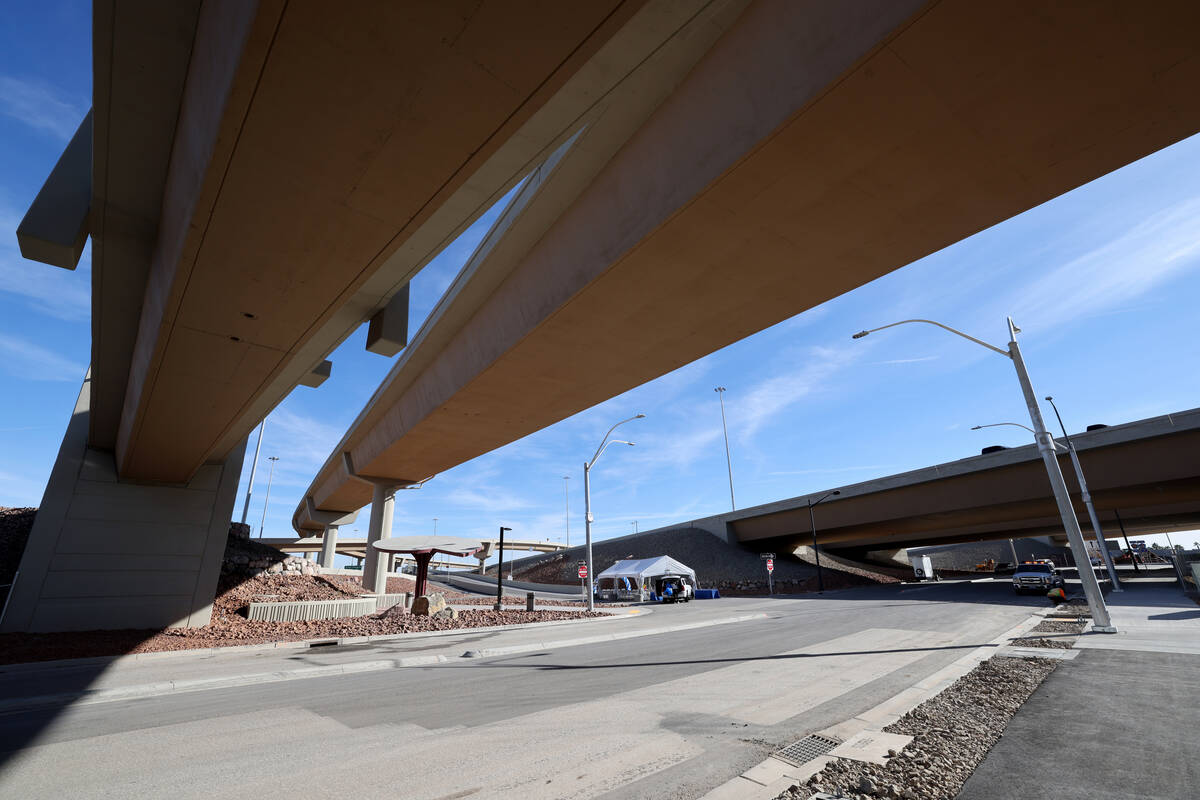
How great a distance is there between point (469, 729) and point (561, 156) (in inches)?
319

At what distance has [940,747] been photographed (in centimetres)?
479

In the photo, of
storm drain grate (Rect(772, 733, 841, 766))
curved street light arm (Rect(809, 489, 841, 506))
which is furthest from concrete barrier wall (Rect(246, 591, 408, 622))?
curved street light arm (Rect(809, 489, 841, 506))

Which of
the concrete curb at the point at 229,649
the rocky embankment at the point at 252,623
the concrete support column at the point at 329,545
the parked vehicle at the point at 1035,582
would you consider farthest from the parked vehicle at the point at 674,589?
the concrete support column at the point at 329,545

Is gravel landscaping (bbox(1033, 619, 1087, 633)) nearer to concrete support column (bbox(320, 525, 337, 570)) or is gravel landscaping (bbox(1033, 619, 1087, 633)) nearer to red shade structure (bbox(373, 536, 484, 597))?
red shade structure (bbox(373, 536, 484, 597))

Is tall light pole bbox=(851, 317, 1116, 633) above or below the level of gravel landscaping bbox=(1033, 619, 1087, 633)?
above

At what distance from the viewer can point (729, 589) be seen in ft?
150

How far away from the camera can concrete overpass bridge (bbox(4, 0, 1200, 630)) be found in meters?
4.03

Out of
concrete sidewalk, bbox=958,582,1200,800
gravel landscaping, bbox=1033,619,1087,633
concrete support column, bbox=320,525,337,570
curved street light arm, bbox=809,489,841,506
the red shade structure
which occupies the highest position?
curved street light arm, bbox=809,489,841,506

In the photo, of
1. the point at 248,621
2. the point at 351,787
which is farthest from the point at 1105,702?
the point at 248,621

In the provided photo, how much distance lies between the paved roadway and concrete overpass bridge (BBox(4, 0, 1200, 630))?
5386mm

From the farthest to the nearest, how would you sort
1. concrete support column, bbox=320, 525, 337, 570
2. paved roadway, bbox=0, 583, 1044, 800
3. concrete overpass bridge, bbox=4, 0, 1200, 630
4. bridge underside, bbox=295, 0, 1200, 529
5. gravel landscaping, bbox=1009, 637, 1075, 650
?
1. concrete support column, bbox=320, 525, 337, 570
2. gravel landscaping, bbox=1009, 637, 1075, 650
3. bridge underside, bbox=295, 0, 1200, 529
4. paved roadway, bbox=0, 583, 1044, 800
5. concrete overpass bridge, bbox=4, 0, 1200, 630

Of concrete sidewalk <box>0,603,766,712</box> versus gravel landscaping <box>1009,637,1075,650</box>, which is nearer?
concrete sidewalk <box>0,603,766,712</box>

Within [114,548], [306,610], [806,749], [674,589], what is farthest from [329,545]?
[806,749]

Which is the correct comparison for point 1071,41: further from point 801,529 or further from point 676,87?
point 801,529
